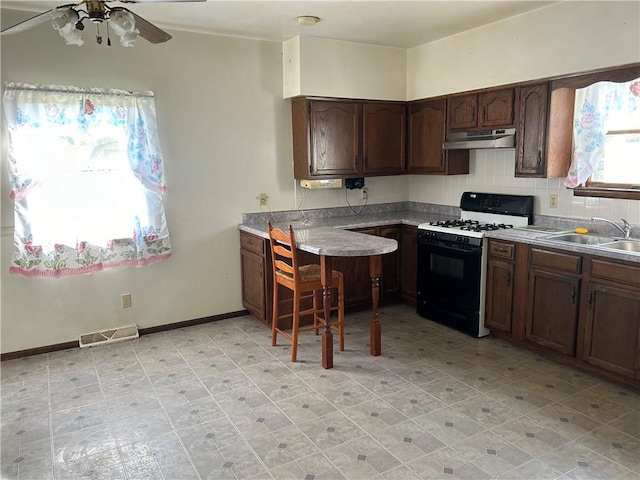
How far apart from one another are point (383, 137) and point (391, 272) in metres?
1.34

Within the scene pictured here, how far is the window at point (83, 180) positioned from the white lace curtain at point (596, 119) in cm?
333

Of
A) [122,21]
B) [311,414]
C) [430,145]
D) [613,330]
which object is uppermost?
[122,21]

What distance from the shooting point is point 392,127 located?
4980 millimetres

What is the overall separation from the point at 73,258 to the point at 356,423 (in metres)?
2.54

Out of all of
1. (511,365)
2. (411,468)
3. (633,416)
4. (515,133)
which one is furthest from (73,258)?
(633,416)

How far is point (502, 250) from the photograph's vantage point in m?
3.81

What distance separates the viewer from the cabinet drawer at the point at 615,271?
117 inches

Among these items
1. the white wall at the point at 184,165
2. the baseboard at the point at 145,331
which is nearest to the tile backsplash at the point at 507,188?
the white wall at the point at 184,165

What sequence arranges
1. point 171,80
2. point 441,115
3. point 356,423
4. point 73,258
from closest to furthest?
point 356,423 → point 73,258 → point 171,80 → point 441,115

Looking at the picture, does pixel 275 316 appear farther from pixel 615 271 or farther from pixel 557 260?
pixel 615 271

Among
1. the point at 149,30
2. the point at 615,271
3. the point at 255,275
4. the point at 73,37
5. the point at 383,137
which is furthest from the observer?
the point at 383,137

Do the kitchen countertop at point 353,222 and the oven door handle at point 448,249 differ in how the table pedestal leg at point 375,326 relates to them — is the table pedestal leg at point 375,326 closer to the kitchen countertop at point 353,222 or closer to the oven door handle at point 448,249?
the oven door handle at point 448,249

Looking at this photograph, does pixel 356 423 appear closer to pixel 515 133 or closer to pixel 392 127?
pixel 515 133

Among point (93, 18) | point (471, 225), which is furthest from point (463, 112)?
point (93, 18)
